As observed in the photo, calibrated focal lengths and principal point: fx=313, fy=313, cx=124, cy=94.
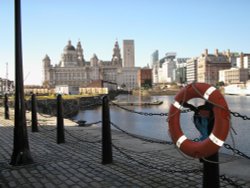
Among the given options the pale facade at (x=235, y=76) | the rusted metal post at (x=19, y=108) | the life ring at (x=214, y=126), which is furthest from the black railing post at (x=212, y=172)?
the pale facade at (x=235, y=76)

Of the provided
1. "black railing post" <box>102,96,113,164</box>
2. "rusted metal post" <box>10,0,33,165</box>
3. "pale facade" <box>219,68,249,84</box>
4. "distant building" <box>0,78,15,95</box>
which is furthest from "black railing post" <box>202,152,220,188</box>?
"pale facade" <box>219,68,249,84</box>

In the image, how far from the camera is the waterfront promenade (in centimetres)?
550

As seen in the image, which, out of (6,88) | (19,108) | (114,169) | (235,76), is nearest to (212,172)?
(114,169)

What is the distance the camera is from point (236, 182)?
528 cm

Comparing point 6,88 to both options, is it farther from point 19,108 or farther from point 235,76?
point 235,76

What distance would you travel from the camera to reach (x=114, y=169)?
6430 mm

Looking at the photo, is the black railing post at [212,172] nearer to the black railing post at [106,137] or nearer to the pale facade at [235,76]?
the black railing post at [106,137]

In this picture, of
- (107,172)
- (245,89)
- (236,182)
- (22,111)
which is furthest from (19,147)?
(245,89)

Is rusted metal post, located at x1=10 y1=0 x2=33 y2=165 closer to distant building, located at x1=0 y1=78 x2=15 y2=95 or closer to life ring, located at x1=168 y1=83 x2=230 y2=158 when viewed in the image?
life ring, located at x1=168 y1=83 x2=230 y2=158

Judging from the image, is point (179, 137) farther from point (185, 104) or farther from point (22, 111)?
point (22, 111)

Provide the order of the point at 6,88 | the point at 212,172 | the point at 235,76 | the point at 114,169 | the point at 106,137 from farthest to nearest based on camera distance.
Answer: the point at 235,76, the point at 6,88, the point at 106,137, the point at 114,169, the point at 212,172

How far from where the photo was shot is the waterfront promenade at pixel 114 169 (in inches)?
217

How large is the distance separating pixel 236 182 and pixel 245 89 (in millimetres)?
142036

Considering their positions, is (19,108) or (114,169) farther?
(19,108)
